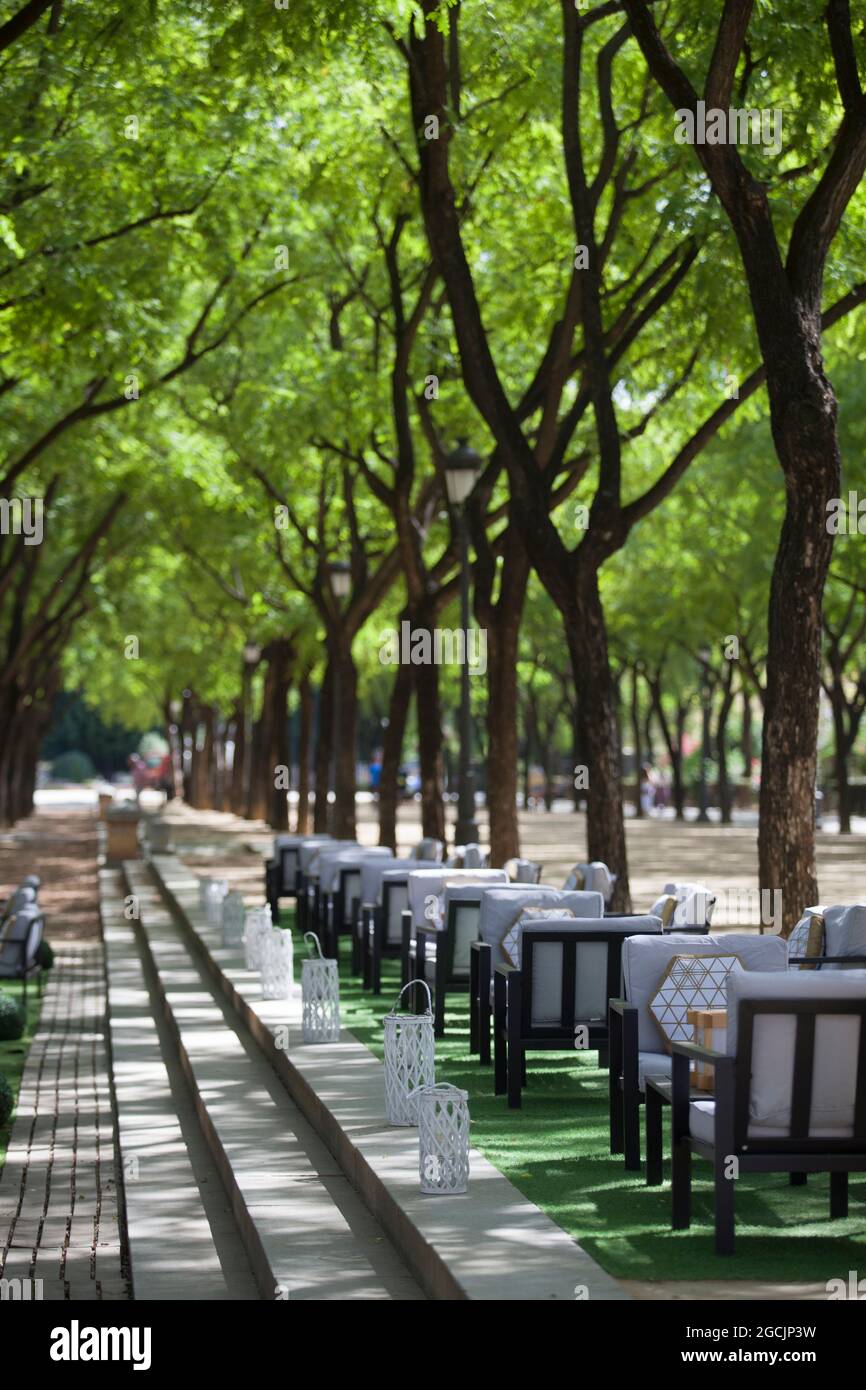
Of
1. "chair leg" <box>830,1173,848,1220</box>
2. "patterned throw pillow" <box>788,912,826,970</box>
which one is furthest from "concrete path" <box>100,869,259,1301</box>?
"patterned throw pillow" <box>788,912,826,970</box>

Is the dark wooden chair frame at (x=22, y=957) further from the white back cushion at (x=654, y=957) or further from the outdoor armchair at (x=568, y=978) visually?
the white back cushion at (x=654, y=957)

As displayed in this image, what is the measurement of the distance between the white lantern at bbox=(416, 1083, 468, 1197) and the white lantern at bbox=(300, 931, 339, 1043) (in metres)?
4.51

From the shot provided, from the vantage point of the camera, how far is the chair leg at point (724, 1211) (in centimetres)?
708

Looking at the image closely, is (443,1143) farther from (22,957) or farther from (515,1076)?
(22,957)

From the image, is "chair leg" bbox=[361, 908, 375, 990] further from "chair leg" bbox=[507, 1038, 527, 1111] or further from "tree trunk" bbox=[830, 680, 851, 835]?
"tree trunk" bbox=[830, 680, 851, 835]

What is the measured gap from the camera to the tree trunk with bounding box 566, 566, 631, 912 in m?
16.9

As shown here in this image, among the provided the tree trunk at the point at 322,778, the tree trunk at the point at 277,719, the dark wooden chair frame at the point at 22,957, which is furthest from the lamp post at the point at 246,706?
the dark wooden chair frame at the point at 22,957

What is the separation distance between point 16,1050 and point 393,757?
16.5 m

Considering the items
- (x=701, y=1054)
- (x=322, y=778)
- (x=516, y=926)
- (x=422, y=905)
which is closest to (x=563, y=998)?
(x=516, y=926)

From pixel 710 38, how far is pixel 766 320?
3436 millimetres

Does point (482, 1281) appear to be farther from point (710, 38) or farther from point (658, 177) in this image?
point (658, 177)

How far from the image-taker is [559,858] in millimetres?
35844

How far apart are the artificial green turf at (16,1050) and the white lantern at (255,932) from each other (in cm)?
199

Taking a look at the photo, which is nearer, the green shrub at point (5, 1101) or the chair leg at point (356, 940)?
the green shrub at point (5, 1101)
